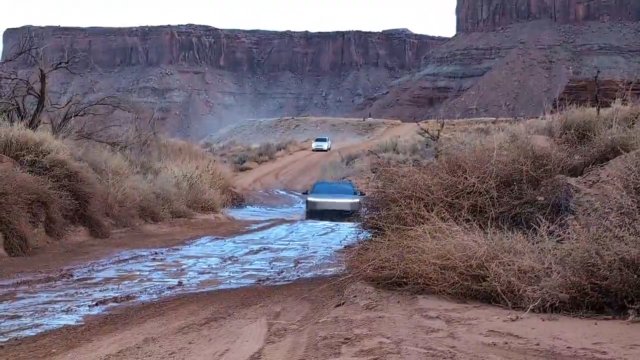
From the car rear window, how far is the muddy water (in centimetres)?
454

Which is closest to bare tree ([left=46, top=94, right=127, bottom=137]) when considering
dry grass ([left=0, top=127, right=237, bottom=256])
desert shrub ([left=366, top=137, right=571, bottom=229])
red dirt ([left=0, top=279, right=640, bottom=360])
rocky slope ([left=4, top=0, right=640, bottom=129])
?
dry grass ([left=0, top=127, right=237, bottom=256])

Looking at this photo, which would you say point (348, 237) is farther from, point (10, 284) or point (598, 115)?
point (10, 284)

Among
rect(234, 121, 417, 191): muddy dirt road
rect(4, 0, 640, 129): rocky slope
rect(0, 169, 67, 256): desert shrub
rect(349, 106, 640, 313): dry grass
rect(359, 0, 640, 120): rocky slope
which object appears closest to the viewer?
rect(349, 106, 640, 313): dry grass

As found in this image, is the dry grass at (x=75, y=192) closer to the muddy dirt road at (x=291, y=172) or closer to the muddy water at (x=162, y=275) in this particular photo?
the muddy water at (x=162, y=275)

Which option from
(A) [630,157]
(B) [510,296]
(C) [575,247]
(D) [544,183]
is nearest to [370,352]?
(B) [510,296]

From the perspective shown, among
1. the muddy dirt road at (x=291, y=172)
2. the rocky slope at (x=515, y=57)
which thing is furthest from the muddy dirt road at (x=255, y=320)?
the rocky slope at (x=515, y=57)

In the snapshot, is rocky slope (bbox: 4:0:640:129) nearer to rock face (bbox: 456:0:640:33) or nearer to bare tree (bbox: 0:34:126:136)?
rock face (bbox: 456:0:640:33)

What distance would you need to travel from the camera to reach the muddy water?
328 inches

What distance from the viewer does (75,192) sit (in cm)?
1534

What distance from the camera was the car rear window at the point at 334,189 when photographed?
22.0m

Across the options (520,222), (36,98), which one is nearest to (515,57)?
(36,98)

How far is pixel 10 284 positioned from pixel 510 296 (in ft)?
23.2

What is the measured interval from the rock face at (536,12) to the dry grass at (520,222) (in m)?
87.5

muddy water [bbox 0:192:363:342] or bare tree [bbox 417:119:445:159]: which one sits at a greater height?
bare tree [bbox 417:119:445:159]
